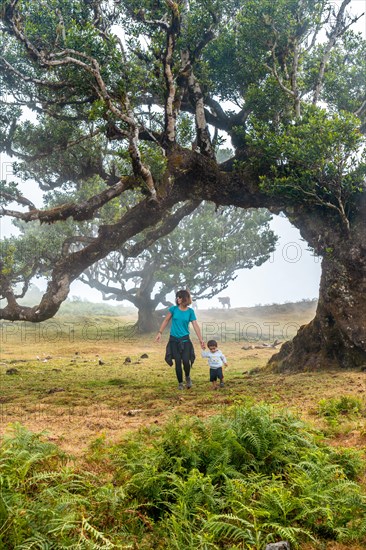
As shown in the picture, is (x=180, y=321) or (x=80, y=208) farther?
(x=80, y=208)

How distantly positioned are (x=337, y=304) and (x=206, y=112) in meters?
8.76

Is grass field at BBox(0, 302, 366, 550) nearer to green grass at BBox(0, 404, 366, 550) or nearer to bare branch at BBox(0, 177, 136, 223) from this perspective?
green grass at BBox(0, 404, 366, 550)

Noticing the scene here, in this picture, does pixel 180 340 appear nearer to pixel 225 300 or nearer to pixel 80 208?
pixel 80 208

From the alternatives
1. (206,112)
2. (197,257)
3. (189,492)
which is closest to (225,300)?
(197,257)

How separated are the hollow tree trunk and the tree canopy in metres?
0.04

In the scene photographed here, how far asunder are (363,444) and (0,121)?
51.2 ft

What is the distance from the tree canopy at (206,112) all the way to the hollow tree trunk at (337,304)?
0.04 m

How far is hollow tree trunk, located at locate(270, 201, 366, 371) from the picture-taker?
37.4ft

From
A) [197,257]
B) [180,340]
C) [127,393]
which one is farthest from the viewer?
[197,257]

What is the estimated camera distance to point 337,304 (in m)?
11.7

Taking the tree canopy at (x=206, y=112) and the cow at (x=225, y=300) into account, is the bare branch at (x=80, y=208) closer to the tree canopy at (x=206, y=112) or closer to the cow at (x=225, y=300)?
the tree canopy at (x=206, y=112)

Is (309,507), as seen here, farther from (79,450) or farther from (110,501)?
(79,450)

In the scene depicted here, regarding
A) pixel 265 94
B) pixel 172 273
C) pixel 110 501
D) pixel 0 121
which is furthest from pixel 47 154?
pixel 172 273

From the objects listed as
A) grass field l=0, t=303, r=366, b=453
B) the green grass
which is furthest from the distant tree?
the green grass
